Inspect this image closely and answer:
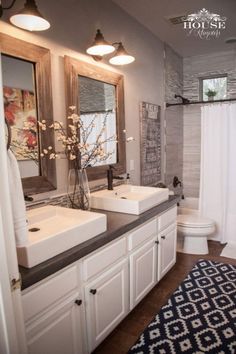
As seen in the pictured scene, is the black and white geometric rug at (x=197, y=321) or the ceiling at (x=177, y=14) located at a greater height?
the ceiling at (x=177, y=14)

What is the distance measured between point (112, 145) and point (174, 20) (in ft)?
4.93

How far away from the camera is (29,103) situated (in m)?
1.74

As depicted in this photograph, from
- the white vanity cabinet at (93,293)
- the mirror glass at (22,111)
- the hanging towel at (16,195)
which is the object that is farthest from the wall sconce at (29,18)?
the white vanity cabinet at (93,293)

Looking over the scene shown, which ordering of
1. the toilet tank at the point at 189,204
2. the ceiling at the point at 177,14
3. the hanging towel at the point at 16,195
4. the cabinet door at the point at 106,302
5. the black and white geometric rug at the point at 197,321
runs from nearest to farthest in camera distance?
the hanging towel at the point at 16,195 → the cabinet door at the point at 106,302 → the black and white geometric rug at the point at 197,321 → the ceiling at the point at 177,14 → the toilet tank at the point at 189,204

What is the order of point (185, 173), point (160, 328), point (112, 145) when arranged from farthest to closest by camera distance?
point (185, 173) → point (112, 145) → point (160, 328)

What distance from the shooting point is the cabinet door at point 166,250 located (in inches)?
92.3

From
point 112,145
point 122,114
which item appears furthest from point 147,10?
point 112,145

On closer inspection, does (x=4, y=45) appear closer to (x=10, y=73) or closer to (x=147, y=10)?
(x=10, y=73)

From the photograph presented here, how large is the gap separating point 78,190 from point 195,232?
64.5 inches

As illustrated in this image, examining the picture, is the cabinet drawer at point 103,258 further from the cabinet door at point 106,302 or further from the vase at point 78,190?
the vase at point 78,190

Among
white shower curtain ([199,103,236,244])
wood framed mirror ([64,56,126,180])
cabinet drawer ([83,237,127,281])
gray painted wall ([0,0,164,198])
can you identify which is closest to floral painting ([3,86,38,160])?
gray painted wall ([0,0,164,198])

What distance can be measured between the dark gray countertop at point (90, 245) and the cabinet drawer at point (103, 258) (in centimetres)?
7

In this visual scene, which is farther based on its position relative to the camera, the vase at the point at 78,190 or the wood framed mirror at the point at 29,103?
the vase at the point at 78,190

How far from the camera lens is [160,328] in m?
1.91
